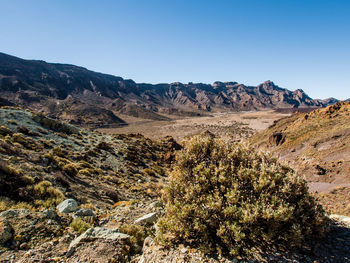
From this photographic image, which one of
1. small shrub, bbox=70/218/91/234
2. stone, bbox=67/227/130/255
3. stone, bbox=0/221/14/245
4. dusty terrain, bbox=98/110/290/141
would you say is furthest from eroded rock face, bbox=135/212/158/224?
dusty terrain, bbox=98/110/290/141

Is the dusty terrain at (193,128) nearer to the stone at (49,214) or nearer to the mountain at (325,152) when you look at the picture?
the mountain at (325,152)

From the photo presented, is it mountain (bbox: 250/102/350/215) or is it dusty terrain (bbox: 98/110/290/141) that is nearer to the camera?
mountain (bbox: 250/102/350/215)

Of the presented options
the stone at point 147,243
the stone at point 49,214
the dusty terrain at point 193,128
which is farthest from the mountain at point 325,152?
the dusty terrain at point 193,128

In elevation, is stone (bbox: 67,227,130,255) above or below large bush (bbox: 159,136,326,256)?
below

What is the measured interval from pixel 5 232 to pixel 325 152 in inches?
1083

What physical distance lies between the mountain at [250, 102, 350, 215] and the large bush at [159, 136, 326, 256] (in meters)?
1.77

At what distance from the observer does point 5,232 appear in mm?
4543

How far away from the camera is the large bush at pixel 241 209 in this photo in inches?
139

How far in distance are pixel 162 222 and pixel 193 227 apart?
2.39ft

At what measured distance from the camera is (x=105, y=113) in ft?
372

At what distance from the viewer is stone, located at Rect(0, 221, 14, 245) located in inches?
175

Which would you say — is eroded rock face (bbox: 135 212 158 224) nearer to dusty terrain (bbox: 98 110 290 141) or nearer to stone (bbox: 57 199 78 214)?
stone (bbox: 57 199 78 214)

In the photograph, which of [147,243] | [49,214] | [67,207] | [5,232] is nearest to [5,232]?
[5,232]

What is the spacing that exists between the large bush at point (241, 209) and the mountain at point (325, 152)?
1.77m
